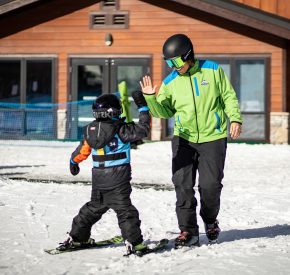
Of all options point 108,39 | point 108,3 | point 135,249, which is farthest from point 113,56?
point 135,249

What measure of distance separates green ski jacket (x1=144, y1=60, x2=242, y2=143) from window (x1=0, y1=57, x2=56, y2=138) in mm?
12850

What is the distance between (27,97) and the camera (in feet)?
62.1

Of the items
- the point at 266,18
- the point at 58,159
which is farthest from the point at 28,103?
the point at 266,18

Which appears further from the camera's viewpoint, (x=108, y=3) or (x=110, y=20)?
(x=108, y=3)

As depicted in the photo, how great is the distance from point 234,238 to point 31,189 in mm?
3928

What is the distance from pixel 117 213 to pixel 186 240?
0.67 m

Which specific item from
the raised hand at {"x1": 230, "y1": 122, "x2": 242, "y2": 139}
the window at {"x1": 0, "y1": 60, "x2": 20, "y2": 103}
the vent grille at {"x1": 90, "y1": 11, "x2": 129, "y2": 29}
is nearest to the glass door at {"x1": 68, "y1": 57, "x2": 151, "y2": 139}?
the vent grille at {"x1": 90, "y1": 11, "x2": 129, "y2": 29}

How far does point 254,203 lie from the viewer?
8.08 m

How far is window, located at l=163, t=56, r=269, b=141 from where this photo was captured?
58.0 feet

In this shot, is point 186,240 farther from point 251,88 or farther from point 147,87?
point 251,88

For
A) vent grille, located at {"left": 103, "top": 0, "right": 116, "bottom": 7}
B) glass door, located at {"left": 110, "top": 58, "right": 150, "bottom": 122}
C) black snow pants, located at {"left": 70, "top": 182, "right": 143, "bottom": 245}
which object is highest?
vent grille, located at {"left": 103, "top": 0, "right": 116, "bottom": 7}

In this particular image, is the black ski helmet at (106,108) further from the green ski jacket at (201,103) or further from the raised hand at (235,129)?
the raised hand at (235,129)

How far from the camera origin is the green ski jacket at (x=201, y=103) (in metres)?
5.66

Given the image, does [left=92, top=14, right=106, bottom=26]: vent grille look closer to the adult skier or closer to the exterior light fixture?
the exterior light fixture
